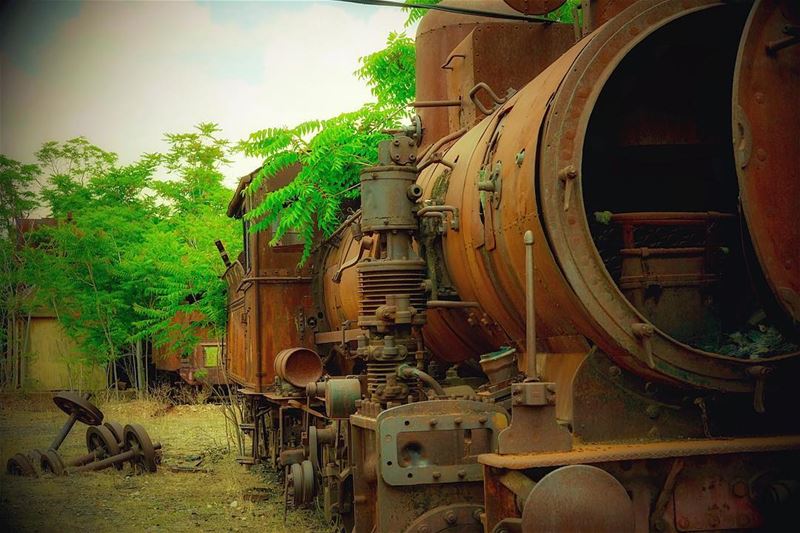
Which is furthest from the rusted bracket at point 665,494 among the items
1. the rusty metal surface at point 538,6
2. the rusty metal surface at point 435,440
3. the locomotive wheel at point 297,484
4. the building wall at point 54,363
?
the building wall at point 54,363

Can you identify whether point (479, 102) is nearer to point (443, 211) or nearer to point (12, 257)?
point (443, 211)

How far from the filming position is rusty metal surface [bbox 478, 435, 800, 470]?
14.0 ft

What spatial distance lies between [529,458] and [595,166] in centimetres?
198

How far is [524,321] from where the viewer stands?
5309 mm

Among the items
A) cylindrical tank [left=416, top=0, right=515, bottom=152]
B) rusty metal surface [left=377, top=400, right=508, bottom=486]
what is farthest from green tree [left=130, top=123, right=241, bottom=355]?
rusty metal surface [left=377, top=400, right=508, bottom=486]

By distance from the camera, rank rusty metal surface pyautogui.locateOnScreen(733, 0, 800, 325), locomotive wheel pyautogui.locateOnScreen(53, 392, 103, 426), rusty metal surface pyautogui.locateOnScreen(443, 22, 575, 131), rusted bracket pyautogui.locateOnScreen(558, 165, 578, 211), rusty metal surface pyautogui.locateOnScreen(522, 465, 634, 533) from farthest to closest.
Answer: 1. locomotive wheel pyautogui.locateOnScreen(53, 392, 103, 426)
2. rusty metal surface pyautogui.locateOnScreen(443, 22, 575, 131)
3. rusted bracket pyautogui.locateOnScreen(558, 165, 578, 211)
4. rusty metal surface pyautogui.locateOnScreen(733, 0, 800, 325)
5. rusty metal surface pyautogui.locateOnScreen(522, 465, 634, 533)

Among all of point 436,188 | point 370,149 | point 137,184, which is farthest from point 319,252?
point 137,184

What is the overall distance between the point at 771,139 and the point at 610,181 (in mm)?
1511

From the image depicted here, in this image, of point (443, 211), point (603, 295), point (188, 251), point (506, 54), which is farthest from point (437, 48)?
point (188, 251)

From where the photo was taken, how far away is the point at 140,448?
12992 millimetres

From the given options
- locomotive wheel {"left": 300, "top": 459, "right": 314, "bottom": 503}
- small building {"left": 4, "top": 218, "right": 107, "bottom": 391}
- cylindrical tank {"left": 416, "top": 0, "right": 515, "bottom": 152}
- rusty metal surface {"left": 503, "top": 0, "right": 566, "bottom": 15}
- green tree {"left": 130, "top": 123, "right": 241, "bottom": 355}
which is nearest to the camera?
rusty metal surface {"left": 503, "top": 0, "right": 566, "bottom": 15}

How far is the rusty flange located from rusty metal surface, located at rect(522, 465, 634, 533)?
139 centimetres

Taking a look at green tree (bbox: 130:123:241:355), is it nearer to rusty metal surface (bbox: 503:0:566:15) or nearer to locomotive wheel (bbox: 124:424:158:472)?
locomotive wheel (bbox: 124:424:158:472)

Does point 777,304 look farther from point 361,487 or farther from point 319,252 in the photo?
point 319,252
